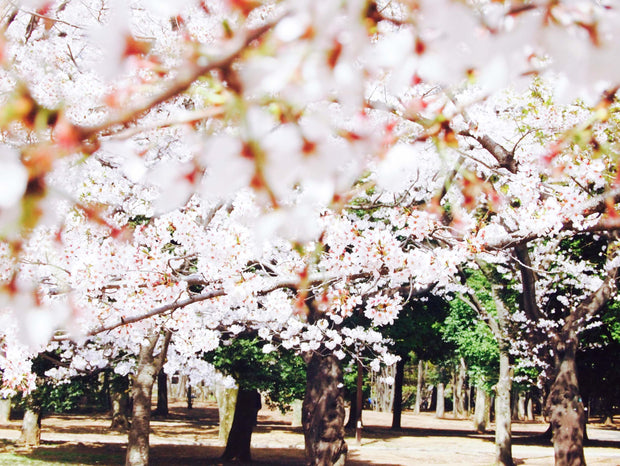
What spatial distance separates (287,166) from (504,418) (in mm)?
18591

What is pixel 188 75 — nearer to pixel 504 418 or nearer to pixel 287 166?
pixel 287 166

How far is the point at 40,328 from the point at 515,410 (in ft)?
184

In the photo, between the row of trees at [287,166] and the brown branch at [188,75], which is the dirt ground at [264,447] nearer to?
the row of trees at [287,166]

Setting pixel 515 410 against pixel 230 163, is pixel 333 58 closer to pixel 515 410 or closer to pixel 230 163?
pixel 230 163

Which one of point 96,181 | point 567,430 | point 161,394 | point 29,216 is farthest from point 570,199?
point 161,394

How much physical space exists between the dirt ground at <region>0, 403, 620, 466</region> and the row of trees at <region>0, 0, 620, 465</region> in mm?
4079

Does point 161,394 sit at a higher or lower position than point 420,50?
lower

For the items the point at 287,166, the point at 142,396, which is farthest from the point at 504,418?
the point at 287,166

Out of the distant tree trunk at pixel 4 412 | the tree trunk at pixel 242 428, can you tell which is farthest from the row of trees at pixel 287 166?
the distant tree trunk at pixel 4 412

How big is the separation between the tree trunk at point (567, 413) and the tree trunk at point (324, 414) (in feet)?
14.6

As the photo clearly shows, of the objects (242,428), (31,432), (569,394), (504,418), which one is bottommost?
(31,432)

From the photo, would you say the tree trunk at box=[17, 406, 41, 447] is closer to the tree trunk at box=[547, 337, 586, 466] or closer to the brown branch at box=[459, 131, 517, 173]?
the tree trunk at box=[547, 337, 586, 466]

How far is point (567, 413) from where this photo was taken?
12055 mm

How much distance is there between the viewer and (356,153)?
1.15 metres
